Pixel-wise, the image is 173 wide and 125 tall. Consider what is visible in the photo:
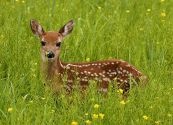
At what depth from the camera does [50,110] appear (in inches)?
263

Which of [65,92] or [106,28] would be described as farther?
[106,28]

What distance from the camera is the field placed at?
6605 mm

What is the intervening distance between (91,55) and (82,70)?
931mm

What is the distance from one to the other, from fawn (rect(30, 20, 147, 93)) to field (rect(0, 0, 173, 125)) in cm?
18

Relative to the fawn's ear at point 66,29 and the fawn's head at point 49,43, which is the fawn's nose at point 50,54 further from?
the fawn's ear at point 66,29

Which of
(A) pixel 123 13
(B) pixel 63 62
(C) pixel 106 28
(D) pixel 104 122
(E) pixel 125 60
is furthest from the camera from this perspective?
(A) pixel 123 13

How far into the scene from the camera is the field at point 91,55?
21.7 ft

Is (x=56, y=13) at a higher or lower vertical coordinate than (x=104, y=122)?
higher

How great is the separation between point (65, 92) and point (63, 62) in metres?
0.79

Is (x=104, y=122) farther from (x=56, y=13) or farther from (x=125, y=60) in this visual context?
(x=56, y=13)

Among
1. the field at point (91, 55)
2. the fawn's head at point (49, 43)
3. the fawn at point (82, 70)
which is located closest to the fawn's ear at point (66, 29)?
the fawn's head at point (49, 43)

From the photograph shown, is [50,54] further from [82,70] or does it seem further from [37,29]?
[37,29]

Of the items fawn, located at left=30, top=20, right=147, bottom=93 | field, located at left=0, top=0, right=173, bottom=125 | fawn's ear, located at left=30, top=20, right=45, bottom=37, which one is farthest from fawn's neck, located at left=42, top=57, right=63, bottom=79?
fawn's ear, located at left=30, top=20, right=45, bottom=37

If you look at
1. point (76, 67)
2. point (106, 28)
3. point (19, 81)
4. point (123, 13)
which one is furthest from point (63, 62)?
point (123, 13)
